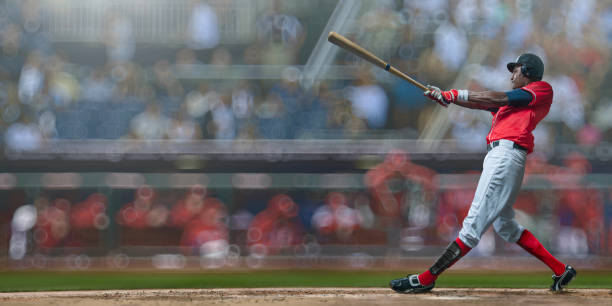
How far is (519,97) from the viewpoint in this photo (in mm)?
3906

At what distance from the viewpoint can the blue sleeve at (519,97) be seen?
3.90 m

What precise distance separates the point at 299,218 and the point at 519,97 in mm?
4781

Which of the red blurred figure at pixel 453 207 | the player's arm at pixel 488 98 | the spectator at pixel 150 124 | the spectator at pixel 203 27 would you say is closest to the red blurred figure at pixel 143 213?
the spectator at pixel 150 124

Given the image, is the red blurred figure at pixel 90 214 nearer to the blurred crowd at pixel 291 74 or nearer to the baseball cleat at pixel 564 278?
the blurred crowd at pixel 291 74

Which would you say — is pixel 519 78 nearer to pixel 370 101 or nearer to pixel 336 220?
pixel 336 220

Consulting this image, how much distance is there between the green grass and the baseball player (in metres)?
1.25

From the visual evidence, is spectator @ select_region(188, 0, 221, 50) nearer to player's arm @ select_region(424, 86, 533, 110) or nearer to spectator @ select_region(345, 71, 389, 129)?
spectator @ select_region(345, 71, 389, 129)

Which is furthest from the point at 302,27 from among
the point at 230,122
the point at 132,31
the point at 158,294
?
the point at 158,294

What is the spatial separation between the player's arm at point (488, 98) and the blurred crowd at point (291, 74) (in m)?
5.00

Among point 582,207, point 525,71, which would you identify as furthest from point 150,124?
point 525,71

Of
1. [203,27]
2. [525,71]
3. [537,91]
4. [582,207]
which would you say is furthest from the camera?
[203,27]

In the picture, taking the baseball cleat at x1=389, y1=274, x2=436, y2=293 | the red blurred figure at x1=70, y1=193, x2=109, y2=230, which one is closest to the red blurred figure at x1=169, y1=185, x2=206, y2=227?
the red blurred figure at x1=70, y1=193, x2=109, y2=230

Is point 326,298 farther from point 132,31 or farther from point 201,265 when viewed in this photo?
point 132,31

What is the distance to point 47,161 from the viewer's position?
28.7 feet
